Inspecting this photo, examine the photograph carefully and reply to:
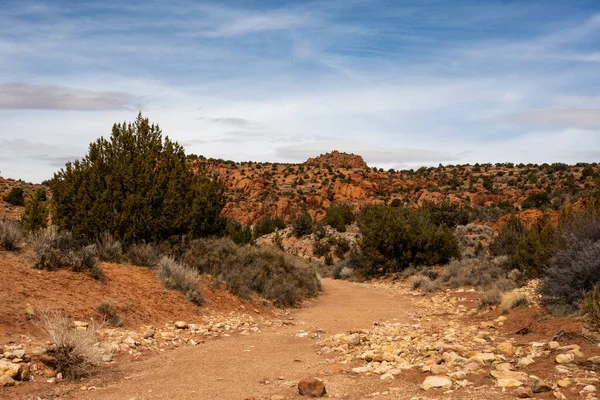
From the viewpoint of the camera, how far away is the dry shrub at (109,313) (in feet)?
29.6

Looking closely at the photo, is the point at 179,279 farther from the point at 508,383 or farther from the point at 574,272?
the point at 574,272

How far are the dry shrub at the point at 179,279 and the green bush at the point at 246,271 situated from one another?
1407 millimetres

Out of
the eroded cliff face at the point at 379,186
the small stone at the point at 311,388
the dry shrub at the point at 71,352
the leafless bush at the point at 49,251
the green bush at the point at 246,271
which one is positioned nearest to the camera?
the small stone at the point at 311,388

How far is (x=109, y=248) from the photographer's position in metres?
12.7

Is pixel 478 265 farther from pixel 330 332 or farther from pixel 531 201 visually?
pixel 531 201

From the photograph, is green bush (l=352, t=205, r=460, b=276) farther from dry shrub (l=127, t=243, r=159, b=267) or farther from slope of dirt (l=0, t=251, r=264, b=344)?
dry shrub (l=127, t=243, r=159, b=267)

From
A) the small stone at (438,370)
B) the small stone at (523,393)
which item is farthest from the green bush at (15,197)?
the small stone at (523,393)

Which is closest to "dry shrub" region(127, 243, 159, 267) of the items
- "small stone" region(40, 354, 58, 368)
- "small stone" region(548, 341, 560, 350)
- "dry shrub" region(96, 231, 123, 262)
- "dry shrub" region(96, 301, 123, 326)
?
"dry shrub" region(96, 231, 123, 262)

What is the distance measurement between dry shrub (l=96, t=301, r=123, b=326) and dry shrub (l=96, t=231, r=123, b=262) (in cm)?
365

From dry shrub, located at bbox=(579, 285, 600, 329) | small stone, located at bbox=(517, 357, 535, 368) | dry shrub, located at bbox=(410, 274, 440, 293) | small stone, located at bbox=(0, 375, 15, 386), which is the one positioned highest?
dry shrub, located at bbox=(579, 285, 600, 329)

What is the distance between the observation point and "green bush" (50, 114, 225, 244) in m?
13.6

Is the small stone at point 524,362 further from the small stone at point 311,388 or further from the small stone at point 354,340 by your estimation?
the small stone at point 354,340

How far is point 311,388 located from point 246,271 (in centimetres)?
934

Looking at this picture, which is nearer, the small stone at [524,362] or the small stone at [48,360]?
the small stone at [524,362]
